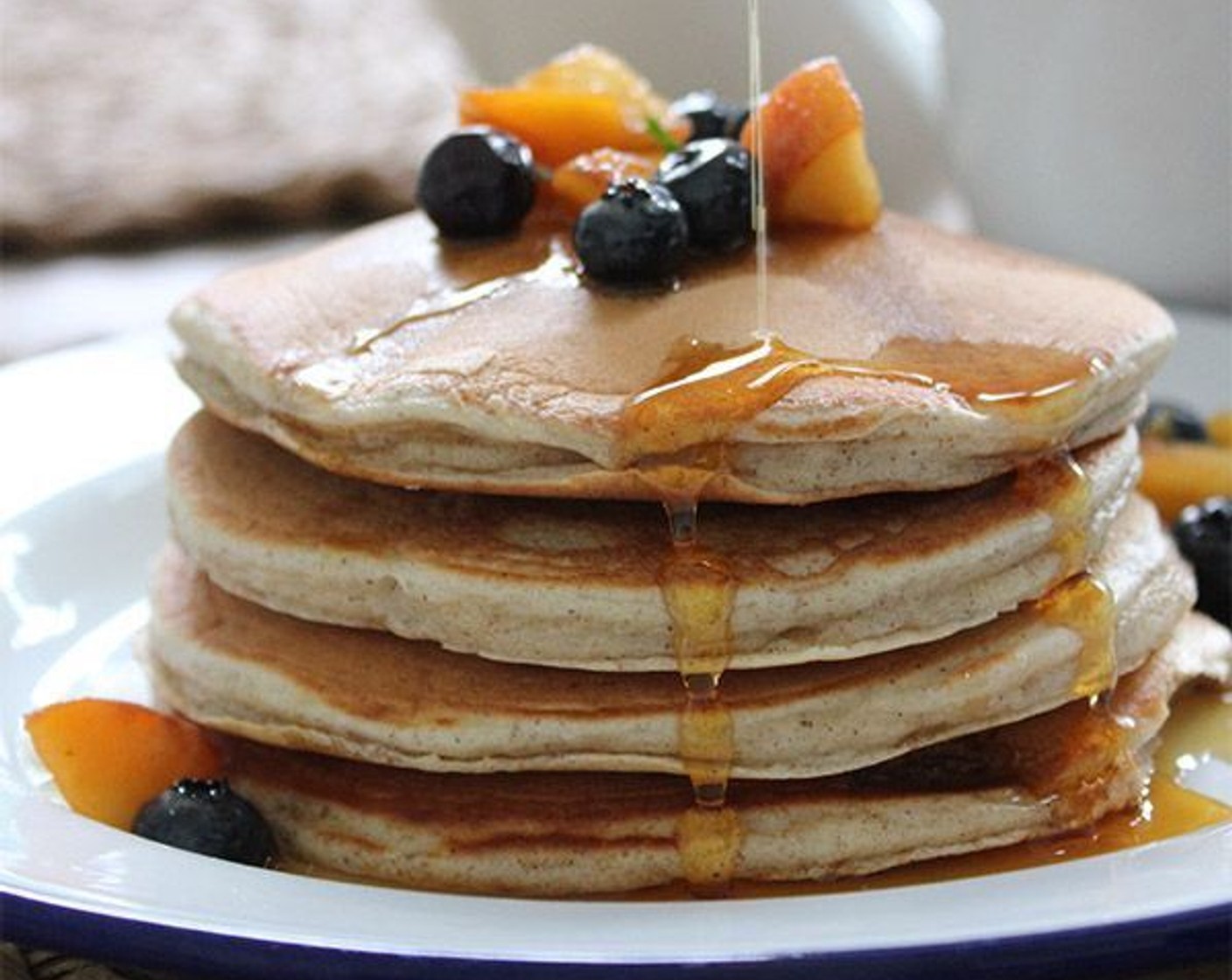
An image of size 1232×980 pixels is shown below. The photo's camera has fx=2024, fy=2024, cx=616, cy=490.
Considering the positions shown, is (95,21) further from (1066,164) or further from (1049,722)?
(1049,722)

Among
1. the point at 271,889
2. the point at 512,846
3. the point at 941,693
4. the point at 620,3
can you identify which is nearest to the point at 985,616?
the point at 941,693

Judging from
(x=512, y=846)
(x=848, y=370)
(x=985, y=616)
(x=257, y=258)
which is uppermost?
(x=848, y=370)

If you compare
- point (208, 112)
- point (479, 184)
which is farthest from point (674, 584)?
point (208, 112)

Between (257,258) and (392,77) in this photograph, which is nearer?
(257,258)

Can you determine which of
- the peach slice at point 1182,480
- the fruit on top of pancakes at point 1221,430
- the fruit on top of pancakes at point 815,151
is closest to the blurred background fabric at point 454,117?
the fruit on top of pancakes at point 1221,430

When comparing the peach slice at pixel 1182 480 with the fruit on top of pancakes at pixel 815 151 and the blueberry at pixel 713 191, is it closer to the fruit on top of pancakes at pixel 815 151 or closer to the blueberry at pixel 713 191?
the fruit on top of pancakes at pixel 815 151

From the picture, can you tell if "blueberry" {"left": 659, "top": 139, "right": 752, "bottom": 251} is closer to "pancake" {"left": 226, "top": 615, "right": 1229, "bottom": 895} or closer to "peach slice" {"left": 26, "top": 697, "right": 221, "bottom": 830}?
"pancake" {"left": 226, "top": 615, "right": 1229, "bottom": 895}

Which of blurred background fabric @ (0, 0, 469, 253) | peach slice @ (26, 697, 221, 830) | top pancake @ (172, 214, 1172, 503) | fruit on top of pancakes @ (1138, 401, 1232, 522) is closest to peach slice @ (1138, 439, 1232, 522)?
fruit on top of pancakes @ (1138, 401, 1232, 522)
